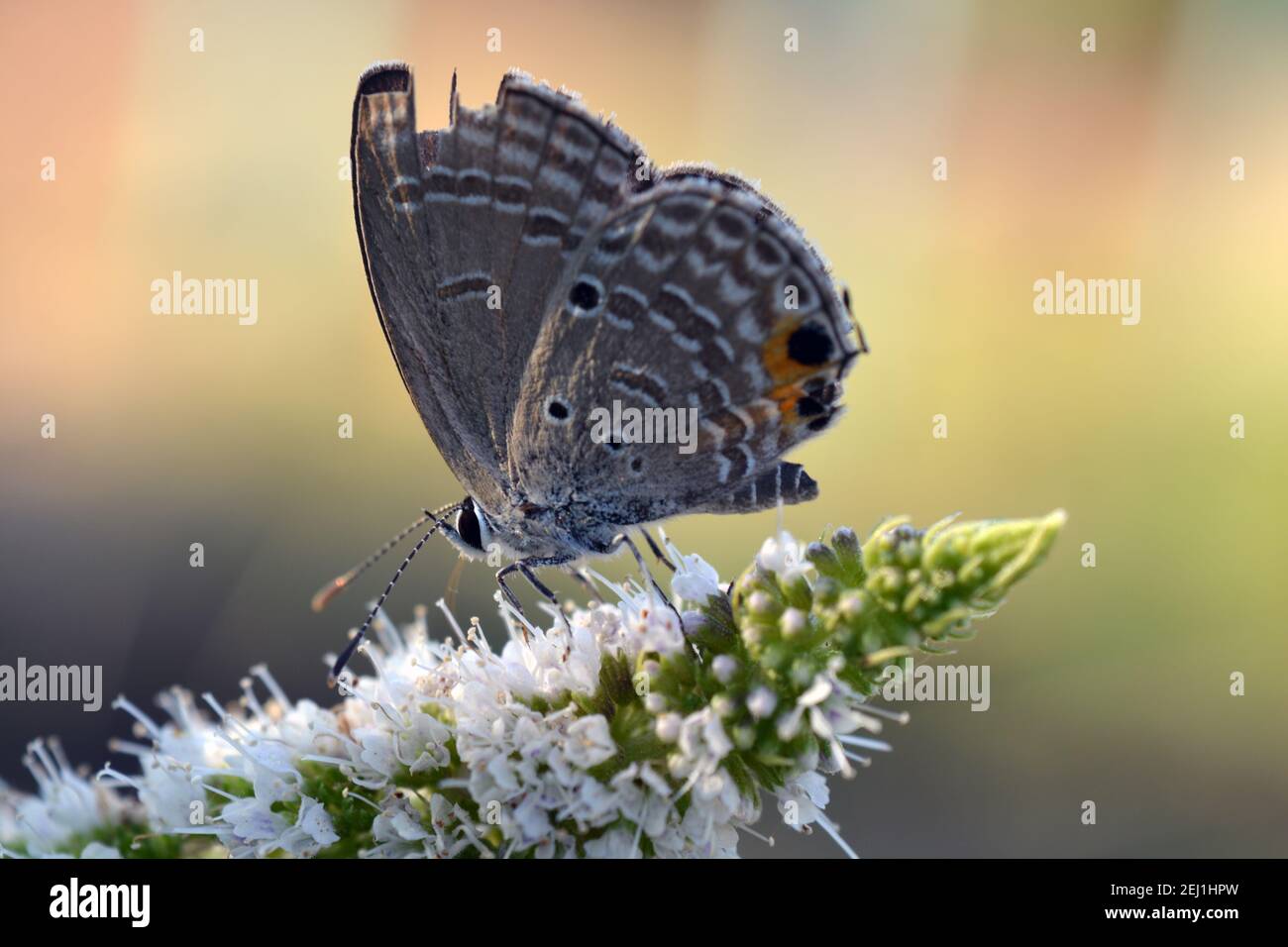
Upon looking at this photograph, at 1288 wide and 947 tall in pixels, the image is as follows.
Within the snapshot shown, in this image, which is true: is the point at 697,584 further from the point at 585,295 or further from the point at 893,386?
the point at 893,386

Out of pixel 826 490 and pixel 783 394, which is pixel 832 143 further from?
pixel 783 394

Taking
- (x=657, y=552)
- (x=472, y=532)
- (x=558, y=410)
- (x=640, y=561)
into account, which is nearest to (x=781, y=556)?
(x=640, y=561)

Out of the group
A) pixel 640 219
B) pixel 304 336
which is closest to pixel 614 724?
pixel 640 219

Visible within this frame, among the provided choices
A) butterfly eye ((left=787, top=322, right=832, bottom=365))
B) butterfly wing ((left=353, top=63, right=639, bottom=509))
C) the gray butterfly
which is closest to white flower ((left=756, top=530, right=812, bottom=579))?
the gray butterfly

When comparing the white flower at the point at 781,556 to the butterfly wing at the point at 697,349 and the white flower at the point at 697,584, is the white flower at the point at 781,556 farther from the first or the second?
the butterfly wing at the point at 697,349

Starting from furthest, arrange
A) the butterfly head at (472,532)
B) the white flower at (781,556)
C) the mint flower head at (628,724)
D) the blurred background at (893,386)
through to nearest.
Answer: the blurred background at (893,386)
the butterfly head at (472,532)
the white flower at (781,556)
the mint flower head at (628,724)

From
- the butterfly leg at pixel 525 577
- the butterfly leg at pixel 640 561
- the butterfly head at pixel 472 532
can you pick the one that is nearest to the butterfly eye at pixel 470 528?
the butterfly head at pixel 472 532
